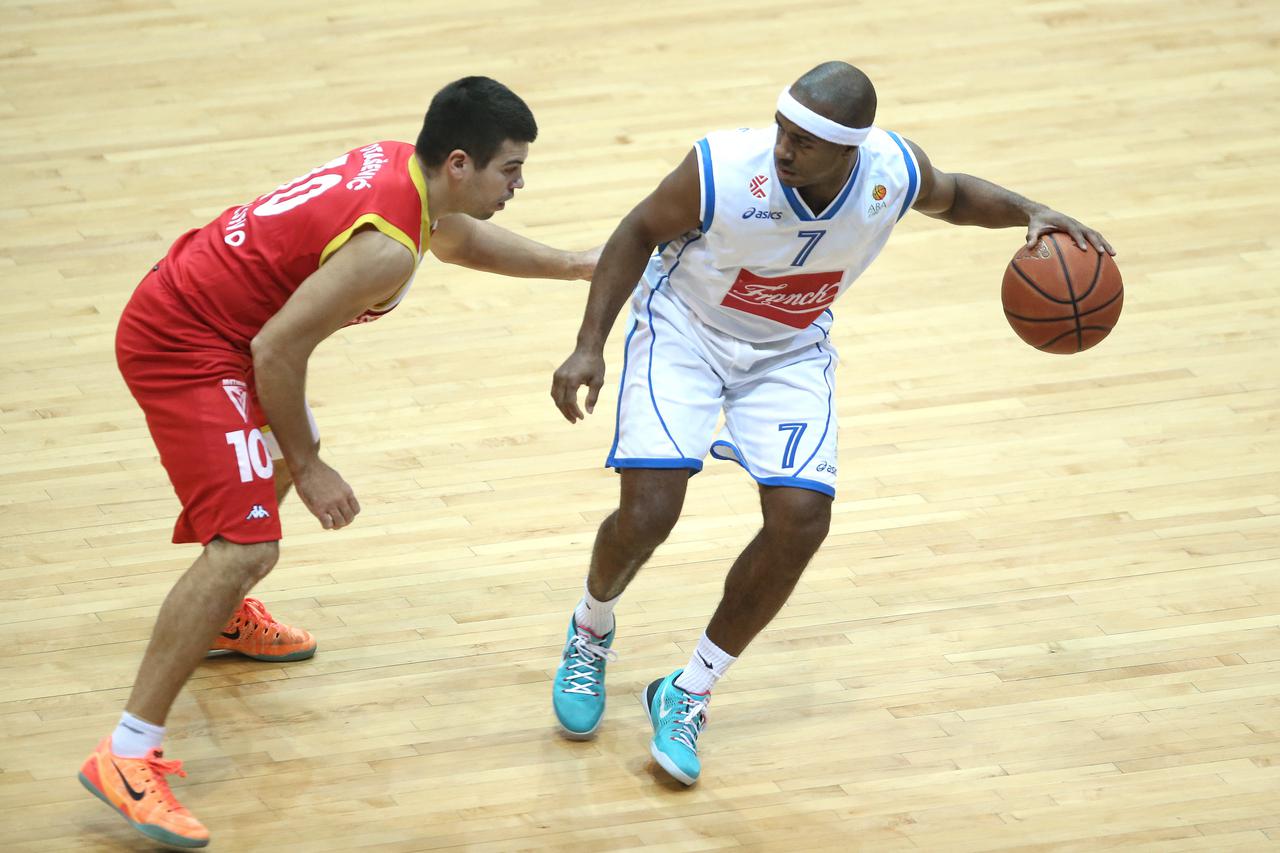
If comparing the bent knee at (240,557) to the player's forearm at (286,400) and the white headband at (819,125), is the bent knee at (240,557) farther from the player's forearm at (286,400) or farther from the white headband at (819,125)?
the white headband at (819,125)

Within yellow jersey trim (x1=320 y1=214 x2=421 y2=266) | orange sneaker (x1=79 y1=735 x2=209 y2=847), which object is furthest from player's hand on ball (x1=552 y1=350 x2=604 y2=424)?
orange sneaker (x1=79 y1=735 x2=209 y2=847)

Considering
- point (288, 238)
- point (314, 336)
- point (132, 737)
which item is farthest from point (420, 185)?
point (132, 737)

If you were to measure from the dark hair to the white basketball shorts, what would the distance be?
1.93ft

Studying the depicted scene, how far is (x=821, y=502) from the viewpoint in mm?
3561

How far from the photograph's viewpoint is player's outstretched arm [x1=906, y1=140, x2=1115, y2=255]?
145 inches

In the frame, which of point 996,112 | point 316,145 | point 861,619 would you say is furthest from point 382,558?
point 996,112

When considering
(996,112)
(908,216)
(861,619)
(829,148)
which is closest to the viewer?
(829,148)

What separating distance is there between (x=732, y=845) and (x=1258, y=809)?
1.18 m

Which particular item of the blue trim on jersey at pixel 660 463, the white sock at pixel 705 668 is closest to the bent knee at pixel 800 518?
the blue trim on jersey at pixel 660 463

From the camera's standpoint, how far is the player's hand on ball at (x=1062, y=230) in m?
3.68

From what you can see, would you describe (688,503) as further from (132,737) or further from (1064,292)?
(132,737)

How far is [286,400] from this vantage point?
3.31 meters

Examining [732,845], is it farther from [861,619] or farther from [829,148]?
[829,148]

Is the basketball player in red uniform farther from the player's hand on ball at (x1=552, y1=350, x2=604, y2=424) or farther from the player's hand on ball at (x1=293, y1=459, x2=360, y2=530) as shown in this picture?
the player's hand on ball at (x1=552, y1=350, x2=604, y2=424)
